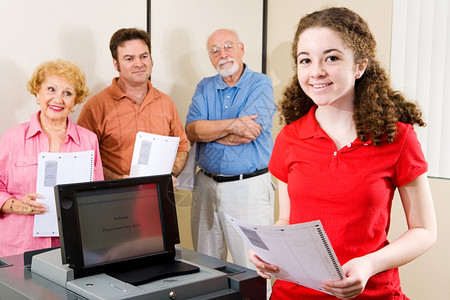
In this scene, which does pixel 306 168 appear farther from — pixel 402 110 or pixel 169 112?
pixel 169 112

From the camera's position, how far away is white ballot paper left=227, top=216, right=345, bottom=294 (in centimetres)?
104

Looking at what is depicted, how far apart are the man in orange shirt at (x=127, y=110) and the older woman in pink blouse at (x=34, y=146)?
0.21 m

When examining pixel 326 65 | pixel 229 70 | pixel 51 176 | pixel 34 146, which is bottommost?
pixel 51 176

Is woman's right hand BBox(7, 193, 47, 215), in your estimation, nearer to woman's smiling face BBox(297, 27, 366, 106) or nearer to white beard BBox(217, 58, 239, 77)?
white beard BBox(217, 58, 239, 77)

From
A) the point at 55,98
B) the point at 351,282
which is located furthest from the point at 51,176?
the point at 351,282

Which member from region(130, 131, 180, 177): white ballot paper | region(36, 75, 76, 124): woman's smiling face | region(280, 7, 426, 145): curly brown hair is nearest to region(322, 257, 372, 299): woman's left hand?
region(280, 7, 426, 145): curly brown hair

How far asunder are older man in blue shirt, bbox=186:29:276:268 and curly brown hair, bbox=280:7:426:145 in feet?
4.67

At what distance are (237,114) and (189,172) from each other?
1.38 ft

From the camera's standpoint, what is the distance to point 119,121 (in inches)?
101

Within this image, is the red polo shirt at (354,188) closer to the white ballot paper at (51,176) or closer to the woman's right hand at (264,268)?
the woman's right hand at (264,268)

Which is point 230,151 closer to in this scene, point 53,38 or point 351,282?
point 53,38

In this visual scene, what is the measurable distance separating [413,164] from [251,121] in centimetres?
160

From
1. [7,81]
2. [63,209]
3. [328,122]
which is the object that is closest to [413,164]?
[328,122]

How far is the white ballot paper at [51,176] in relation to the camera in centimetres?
212
